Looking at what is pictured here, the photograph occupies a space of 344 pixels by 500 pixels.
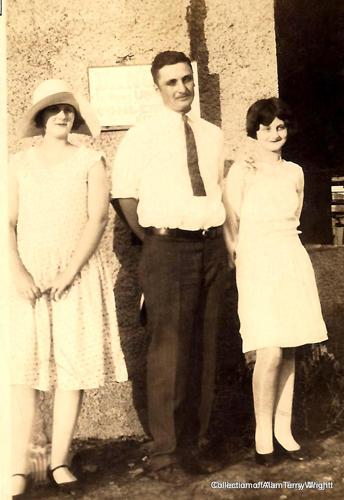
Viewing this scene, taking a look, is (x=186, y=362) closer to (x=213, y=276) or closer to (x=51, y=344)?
(x=213, y=276)

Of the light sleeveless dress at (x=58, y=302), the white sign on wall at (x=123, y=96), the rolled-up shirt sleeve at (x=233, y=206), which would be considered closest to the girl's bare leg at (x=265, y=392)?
the rolled-up shirt sleeve at (x=233, y=206)

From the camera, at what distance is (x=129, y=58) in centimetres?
260

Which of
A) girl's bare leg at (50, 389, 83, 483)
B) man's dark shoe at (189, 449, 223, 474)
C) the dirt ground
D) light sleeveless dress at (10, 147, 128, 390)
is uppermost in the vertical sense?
light sleeveless dress at (10, 147, 128, 390)

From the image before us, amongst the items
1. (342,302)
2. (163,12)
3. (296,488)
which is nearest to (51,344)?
(296,488)

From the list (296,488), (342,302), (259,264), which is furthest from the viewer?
(342,302)

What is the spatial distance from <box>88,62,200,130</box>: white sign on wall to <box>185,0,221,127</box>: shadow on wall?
0.87ft

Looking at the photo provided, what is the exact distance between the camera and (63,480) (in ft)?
7.86

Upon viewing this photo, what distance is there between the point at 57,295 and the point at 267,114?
136cm

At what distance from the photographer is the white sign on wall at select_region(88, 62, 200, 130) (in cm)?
257

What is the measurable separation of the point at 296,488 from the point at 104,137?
1.90 metres

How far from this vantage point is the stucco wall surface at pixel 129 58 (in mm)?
2578

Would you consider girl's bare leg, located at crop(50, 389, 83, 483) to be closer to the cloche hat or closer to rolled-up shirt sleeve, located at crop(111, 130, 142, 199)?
rolled-up shirt sleeve, located at crop(111, 130, 142, 199)

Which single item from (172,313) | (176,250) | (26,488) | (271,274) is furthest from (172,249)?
(26,488)

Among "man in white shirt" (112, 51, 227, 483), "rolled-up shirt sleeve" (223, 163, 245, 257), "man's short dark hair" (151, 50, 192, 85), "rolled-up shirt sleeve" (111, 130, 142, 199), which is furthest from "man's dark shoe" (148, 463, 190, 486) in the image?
"man's short dark hair" (151, 50, 192, 85)
